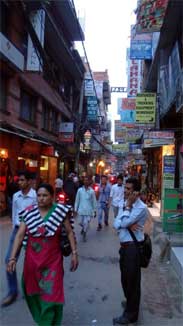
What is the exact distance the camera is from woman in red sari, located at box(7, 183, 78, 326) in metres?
4.03

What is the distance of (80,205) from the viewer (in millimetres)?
10742

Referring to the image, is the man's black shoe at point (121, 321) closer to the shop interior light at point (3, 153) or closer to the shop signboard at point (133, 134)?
the shop interior light at point (3, 153)

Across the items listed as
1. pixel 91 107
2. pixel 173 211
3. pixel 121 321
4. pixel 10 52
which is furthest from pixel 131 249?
pixel 91 107

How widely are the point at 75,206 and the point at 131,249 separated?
19.9ft

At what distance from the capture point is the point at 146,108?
1600cm

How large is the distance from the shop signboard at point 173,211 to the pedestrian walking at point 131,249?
14.9 ft

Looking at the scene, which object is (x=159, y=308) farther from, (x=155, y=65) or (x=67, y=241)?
(x=155, y=65)

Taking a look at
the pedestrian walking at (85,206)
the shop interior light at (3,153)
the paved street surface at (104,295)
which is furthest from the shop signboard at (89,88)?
the paved street surface at (104,295)

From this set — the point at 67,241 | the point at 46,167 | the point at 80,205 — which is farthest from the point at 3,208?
the point at 67,241

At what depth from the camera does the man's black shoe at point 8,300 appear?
207 inches

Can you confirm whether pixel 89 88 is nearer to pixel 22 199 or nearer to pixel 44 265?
pixel 22 199

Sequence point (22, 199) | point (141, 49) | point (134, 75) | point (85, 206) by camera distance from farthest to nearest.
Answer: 1. point (134, 75)
2. point (141, 49)
3. point (85, 206)
4. point (22, 199)

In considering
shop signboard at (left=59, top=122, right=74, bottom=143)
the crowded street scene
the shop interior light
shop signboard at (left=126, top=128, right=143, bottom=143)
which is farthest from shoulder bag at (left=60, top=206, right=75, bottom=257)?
shop signboard at (left=126, top=128, right=143, bottom=143)

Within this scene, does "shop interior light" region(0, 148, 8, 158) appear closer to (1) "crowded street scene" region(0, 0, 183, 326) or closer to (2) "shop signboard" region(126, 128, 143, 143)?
(1) "crowded street scene" region(0, 0, 183, 326)
